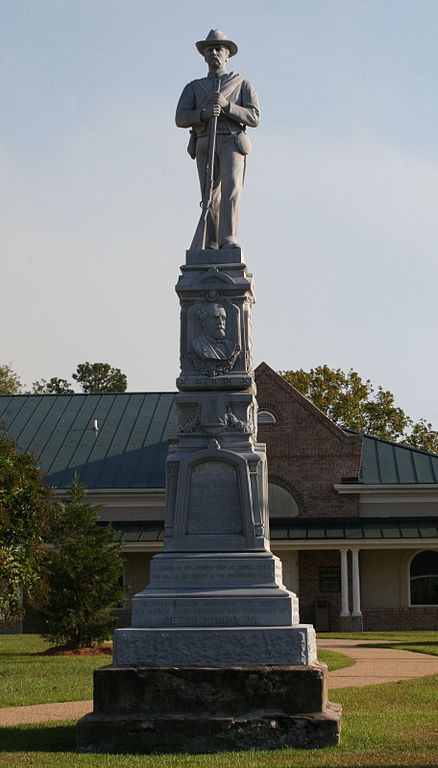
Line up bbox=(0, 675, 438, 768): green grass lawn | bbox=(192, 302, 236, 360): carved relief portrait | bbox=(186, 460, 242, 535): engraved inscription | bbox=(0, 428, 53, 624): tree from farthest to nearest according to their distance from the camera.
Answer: bbox=(0, 428, 53, 624): tree, bbox=(192, 302, 236, 360): carved relief portrait, bbox=(186, 460, 242, 535): engraved inscription, bbox=(0, 675, 438, 768): green grass lawn

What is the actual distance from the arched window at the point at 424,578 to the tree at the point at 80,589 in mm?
12313

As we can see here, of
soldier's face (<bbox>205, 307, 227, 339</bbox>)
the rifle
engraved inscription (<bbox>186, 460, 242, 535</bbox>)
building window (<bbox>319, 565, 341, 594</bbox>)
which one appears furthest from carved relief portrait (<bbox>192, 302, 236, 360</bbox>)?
building window (<bbox>319, 565, 341, 594</bbox>)

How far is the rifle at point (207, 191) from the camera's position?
10.5m

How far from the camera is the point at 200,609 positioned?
9.10 m

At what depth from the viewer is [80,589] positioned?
2191 cm

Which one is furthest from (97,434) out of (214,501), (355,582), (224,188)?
(214,501)

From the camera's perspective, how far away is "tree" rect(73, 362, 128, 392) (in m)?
78.9

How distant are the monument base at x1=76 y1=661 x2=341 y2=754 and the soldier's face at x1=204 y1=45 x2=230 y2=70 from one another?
20.3 ft

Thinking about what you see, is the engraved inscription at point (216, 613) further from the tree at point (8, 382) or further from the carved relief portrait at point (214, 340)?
the tree at point (8, 382)

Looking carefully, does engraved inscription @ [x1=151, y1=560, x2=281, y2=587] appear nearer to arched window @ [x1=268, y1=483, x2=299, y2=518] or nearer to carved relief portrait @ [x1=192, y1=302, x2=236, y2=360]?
carved relief portrait @ [x1=192, y1=302, x2=236, y2=360]

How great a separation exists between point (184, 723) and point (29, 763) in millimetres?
1297

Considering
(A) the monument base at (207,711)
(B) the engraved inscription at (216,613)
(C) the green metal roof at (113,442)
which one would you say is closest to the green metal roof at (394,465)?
(C) the green metal roof at (113,442)

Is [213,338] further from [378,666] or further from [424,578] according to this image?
[424,578]

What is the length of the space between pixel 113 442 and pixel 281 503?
6.89 meters
